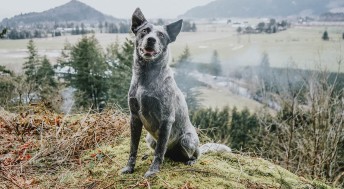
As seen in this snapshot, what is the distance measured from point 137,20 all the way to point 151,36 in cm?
43

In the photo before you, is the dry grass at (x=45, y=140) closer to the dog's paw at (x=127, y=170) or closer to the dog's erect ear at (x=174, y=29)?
the dog's paw at (x=127, y=170)

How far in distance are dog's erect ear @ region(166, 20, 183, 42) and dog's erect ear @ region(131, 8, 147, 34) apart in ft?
1.00

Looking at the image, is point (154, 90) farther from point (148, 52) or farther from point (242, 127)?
point (242, 127)

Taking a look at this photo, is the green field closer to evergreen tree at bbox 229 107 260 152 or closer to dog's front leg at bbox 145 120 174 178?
evergreen tree at bbox 229 107 260 152

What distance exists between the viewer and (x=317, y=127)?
46.6 feet

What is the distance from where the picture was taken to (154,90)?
423cm

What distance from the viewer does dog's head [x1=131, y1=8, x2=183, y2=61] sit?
3.92 meters

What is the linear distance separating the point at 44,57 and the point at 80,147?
43780 millimetres

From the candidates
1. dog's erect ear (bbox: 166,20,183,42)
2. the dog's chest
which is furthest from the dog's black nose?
the dog's chest

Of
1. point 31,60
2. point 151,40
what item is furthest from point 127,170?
point 31,60

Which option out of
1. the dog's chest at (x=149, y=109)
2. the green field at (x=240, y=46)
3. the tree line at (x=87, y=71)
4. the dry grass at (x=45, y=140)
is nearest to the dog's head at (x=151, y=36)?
the dog's chest at (x=149, y=109)

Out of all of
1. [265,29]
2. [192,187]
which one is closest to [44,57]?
[192,187]

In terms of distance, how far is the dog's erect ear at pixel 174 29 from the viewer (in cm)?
425

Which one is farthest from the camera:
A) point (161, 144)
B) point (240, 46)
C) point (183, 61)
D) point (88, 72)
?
point (240, 46)
